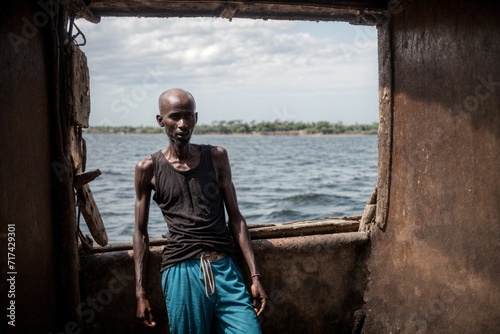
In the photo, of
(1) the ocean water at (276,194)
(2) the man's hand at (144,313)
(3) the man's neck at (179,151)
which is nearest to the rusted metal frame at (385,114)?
(3) the man's neck at (179,151)

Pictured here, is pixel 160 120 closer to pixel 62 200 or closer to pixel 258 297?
pixel 62 200

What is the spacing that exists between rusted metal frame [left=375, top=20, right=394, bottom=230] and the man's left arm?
3.70 feet

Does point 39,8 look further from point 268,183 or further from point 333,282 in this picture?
point 268,183

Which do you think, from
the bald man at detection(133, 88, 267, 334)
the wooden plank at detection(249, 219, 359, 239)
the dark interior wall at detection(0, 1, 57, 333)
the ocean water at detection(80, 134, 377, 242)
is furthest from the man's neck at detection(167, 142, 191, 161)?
the ocean water at detection(80, 134, 377, 242)

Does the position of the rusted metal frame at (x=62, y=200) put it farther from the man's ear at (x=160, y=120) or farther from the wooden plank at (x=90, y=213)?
the man's ear at (x=160, y=120)

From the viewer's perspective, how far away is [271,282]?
4191 millimetres

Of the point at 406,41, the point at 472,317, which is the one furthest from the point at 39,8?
the point at 472,317

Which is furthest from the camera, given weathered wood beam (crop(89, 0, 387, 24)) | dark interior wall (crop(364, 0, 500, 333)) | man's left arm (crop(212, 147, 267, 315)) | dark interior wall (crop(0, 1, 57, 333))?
weathered wood beam (crop(89, 0, 387, 24))

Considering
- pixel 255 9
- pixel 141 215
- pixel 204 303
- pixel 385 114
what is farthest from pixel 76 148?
pixel 385 114

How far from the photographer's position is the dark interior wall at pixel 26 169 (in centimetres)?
281

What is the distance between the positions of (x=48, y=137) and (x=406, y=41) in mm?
2319

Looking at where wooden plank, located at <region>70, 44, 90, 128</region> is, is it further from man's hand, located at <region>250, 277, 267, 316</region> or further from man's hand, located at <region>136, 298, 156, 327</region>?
man's hand, located at <region>250, 277, 267, 316</region>

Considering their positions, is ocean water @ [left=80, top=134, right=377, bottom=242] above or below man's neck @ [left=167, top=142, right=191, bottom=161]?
below

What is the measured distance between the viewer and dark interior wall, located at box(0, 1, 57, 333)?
281cm
